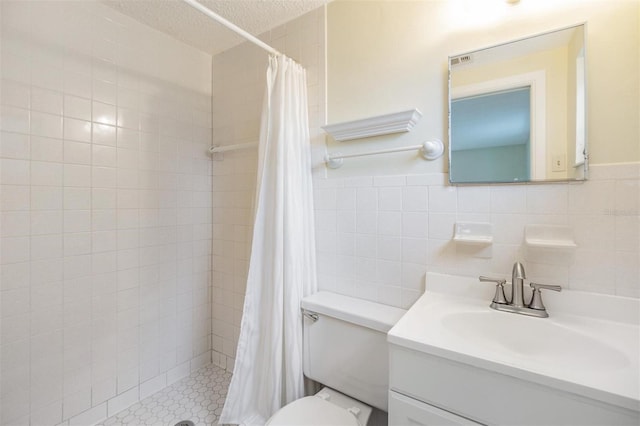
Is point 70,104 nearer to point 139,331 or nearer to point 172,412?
point 139,331

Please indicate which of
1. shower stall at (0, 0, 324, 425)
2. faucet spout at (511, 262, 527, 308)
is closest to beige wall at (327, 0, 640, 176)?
shower stall at (0, 0, 324, 425)

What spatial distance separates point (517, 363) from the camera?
0.68 meters

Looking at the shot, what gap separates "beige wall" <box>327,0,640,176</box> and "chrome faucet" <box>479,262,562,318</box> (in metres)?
0.43

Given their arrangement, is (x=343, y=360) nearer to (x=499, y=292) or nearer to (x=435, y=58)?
(x=499, y=292)

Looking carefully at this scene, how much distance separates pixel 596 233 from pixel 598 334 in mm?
318

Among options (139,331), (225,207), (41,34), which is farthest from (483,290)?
(41,34)

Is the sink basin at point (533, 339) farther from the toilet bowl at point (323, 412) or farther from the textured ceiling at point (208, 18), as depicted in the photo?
the textured ceiling at point (208, 18)

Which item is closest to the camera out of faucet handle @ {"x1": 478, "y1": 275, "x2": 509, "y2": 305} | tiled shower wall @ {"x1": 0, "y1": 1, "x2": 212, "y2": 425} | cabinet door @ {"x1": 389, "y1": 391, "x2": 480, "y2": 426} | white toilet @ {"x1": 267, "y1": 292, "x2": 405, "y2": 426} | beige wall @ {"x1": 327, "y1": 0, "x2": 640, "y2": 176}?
cabinet door @ {"x1": 389, "y1": 391, "x2": 480, "y2": 426}

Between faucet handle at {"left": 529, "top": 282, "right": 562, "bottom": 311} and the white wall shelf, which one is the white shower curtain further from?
faucet handle at {"left": 529, "top": 282, "right": 562, "bottom": 311}

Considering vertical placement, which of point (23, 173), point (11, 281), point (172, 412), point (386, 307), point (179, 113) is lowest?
point (172, 412)

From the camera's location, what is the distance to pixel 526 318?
3.07ft

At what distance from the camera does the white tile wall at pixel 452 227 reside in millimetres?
901

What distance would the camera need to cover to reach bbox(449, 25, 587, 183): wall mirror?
3.12ft

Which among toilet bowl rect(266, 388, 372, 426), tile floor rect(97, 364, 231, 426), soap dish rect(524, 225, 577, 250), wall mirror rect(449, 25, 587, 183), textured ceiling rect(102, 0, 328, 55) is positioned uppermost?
textured ceiling rect(102, 0, 328, 55)
